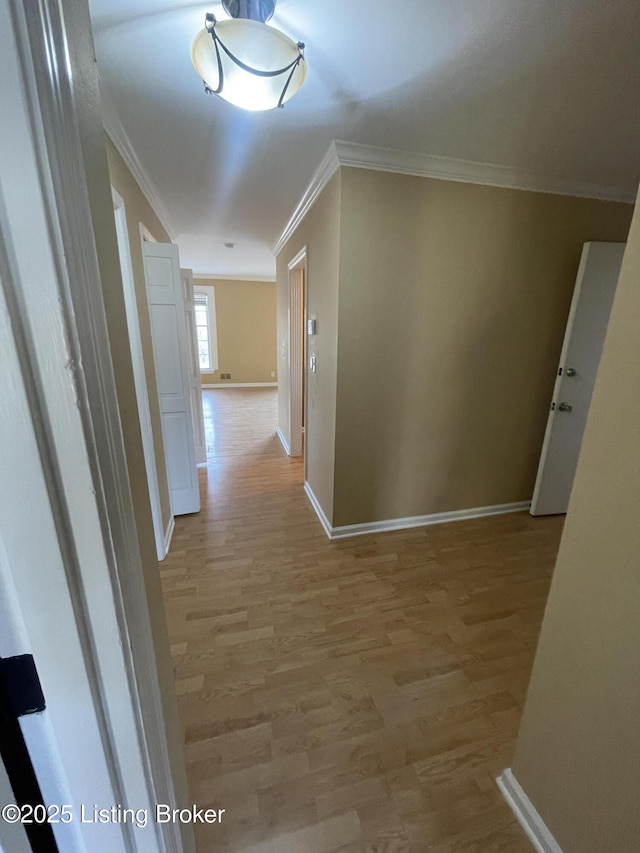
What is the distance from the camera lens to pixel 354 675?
4.89 feet

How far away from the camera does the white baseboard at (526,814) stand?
99 centimetres

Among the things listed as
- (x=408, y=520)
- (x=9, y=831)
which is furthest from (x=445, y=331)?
(x=9, y=831)

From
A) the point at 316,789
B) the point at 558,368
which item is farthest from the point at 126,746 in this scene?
the point at 558,368

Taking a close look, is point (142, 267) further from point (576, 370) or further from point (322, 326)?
point (576, 370)

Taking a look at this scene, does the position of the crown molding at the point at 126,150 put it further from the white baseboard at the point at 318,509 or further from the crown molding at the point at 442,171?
the white baseboard at the point at 318,509

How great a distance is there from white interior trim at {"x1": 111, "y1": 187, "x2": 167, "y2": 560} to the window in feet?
18.4

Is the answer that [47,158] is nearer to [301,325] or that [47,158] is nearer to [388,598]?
[388,598]

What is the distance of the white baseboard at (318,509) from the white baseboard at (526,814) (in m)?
1.47

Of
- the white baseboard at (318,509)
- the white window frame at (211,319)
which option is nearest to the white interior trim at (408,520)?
the white baseboard at (318,509)

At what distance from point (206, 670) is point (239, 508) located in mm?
1425

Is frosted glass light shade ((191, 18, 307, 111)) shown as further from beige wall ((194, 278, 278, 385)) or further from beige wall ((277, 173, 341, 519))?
beige wall ((194, 278, 278, 385))

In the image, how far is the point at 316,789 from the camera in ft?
3.68

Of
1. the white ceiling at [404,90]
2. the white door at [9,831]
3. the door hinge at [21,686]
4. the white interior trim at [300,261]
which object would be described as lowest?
the white door at [9,831]

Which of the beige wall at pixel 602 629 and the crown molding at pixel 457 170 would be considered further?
the crown molding at pixel 457 170
